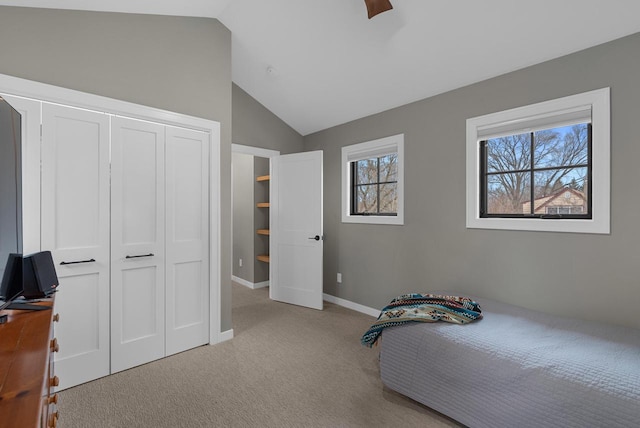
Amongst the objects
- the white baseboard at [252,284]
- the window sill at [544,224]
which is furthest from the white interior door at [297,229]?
the window sill at [544,224]

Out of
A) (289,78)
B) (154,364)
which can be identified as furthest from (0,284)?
(289,78)

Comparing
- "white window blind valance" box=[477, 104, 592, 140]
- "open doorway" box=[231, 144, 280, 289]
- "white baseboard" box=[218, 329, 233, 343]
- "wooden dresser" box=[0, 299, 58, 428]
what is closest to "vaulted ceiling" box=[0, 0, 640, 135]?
"white window blind valance" box=[477, 104, 592, 140]

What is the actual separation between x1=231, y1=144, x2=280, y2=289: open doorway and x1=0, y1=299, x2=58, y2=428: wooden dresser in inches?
144

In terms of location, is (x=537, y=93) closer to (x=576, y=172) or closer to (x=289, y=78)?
(x=576, y=172)

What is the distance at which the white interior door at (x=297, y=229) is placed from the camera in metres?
3.93

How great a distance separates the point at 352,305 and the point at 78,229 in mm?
2906

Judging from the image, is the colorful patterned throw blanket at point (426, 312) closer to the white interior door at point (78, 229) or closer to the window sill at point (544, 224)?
the window sill at point (544, 224)

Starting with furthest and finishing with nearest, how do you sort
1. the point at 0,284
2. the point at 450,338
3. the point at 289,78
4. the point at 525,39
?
the point at 289,78
the point at 525,39
the point at 450,338
the point at 0,284

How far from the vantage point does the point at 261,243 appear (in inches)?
202

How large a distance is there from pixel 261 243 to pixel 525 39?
410 centimetres

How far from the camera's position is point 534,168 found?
2598 mm

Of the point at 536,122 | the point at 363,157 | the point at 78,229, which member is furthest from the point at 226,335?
the point at 536,122

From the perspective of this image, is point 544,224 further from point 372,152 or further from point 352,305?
point 352,305

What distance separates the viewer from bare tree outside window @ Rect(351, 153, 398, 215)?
3.66m
